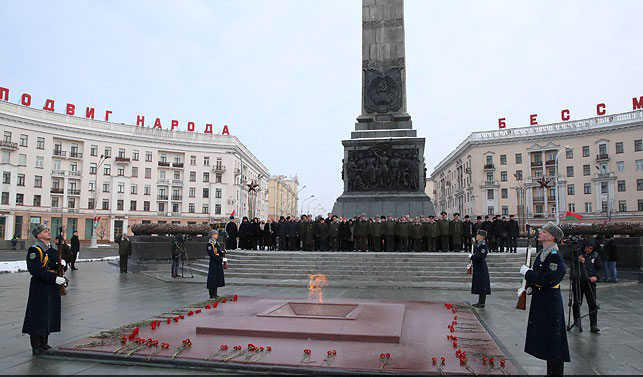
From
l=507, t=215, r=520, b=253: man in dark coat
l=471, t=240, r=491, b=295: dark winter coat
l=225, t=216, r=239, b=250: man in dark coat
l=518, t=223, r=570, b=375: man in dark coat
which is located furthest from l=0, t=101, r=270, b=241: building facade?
l=518, t=223, r=570, b=375: man in dark coat

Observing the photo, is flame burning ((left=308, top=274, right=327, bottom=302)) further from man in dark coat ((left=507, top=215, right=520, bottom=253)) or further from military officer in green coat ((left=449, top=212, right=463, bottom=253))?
man in dark coat ((left=507, top=215, right=520, bottom=253))

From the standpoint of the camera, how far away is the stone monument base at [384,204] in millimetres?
21562

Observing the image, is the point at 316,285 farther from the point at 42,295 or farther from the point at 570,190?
the point at 570,190

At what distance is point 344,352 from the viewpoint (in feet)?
19.6

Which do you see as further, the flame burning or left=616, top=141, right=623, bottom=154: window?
left=616, top=141, right=623, bottom=154: window

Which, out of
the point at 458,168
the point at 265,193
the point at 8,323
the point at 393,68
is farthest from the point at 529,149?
the point at 8,323

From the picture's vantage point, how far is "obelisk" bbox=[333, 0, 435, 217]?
22.1 meters

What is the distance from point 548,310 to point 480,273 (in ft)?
17.5

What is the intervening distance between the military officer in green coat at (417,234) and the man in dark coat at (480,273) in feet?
24.3

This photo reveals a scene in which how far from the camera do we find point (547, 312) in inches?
196

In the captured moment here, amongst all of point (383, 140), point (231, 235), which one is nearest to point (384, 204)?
point (383, 140)

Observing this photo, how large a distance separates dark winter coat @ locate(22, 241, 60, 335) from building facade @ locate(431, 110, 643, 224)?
2128 inches

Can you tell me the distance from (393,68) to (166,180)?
182 feet

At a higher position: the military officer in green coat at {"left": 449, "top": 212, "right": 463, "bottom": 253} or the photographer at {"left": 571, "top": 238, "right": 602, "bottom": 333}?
the military officer in green coat at {"left": 449, "top": 212, "right": 463, "bottom": 253}
